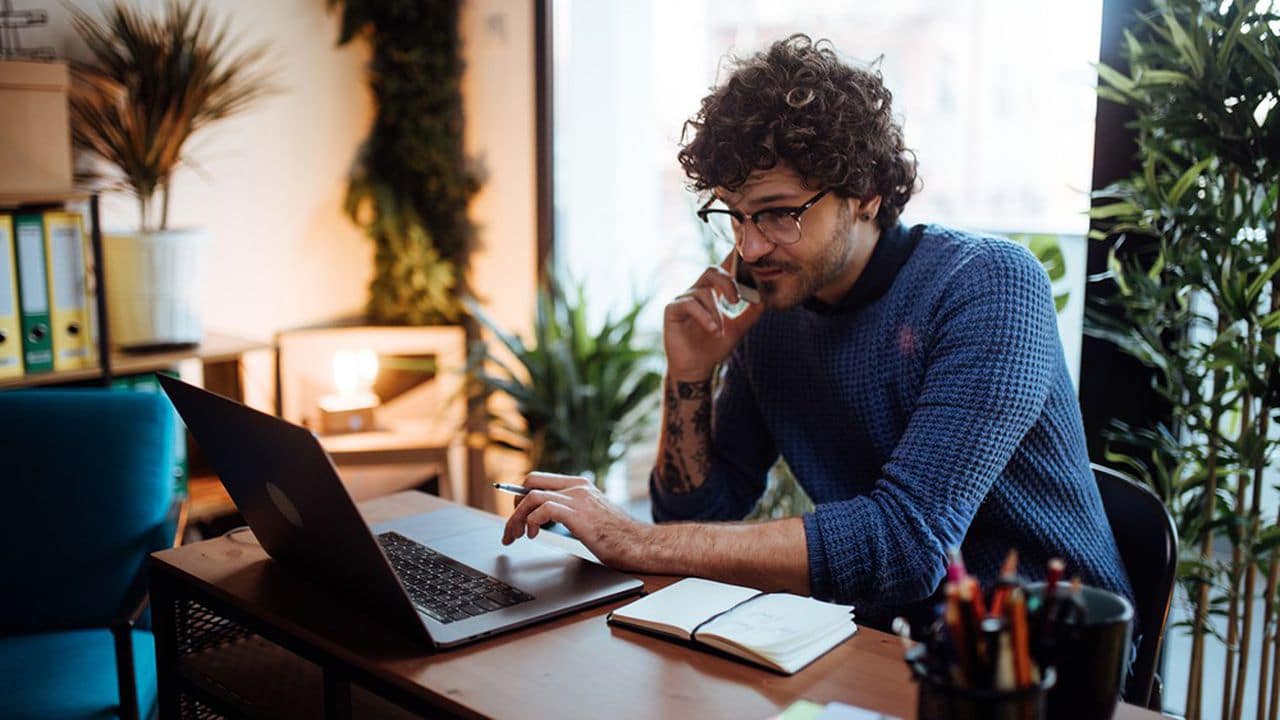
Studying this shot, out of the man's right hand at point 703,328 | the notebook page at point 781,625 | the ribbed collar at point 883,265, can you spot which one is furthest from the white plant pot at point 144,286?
the notebook page at point 781,625

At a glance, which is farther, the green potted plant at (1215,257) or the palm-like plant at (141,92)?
the palm-like plant at (141,92)

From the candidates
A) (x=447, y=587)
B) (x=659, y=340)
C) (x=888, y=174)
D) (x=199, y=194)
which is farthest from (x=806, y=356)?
(x=199, y=194)

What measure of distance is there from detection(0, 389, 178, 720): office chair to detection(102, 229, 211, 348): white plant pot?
0.73 metres

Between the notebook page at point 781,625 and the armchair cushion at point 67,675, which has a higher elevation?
the notebook page at point 781,625

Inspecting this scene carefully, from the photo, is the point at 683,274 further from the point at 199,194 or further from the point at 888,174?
the point at 888,174

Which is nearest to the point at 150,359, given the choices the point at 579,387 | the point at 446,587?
the point at 579,387

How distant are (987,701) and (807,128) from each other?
1.02 m

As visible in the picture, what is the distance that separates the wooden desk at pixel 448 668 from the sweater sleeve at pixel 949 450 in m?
0.19

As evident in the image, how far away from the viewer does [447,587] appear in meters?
1.29

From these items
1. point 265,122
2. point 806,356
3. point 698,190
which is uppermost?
point 265,122

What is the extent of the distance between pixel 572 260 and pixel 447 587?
2492 mm

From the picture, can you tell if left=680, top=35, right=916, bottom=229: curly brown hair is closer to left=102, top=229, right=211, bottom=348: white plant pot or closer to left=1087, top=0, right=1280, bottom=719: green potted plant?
left=1087, top=0, right=1280, bottom=719: green potted plant

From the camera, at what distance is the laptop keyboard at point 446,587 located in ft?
4.00

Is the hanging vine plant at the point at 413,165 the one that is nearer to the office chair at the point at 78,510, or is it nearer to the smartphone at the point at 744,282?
the office chair at the point at 78,510
